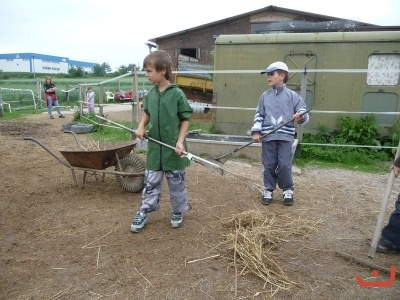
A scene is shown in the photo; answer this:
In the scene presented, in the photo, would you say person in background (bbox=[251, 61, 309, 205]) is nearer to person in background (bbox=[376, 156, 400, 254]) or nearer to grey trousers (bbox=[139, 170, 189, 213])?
grey trousers (bbox=[139, 170, 189, 213])

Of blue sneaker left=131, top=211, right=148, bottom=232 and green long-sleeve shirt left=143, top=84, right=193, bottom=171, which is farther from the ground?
green long-sleeve shirt left=143, top=84, right=193, bottom=171

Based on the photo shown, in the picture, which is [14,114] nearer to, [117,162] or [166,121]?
[117,162]

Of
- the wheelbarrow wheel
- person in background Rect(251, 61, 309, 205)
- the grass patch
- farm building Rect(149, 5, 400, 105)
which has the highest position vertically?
farm building Rect(149, 5, 400, 105)

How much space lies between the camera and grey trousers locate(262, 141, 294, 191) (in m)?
3.68

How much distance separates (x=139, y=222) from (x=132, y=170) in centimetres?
106

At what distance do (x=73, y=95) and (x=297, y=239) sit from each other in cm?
2480

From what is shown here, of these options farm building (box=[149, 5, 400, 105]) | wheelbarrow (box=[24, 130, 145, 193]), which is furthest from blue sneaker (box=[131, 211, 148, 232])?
farm building (box=[149, 5, 400, 105])

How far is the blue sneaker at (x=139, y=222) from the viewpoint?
2.99 m

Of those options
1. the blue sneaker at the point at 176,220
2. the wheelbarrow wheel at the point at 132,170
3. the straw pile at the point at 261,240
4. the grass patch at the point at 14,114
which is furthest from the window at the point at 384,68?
the grass patch at the point at 14,114

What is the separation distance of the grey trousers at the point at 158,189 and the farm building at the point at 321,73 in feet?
→ 11.3

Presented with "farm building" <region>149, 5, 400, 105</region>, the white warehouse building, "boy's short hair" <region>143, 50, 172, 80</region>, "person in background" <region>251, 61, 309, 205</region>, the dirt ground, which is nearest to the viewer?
the dirt ground

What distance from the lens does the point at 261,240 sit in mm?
2746

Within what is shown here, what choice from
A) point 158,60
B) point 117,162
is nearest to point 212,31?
point 117,162

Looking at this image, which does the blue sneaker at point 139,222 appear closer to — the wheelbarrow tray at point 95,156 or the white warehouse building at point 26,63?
the wheelbarrow tray at point 95,156
